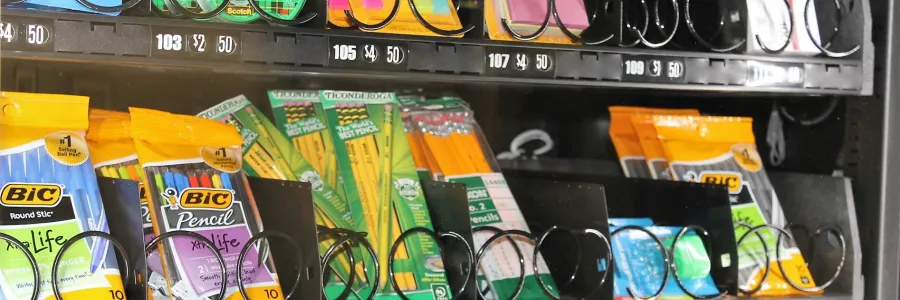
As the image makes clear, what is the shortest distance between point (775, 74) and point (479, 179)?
397 mm

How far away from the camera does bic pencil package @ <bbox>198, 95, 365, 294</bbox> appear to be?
1.15m

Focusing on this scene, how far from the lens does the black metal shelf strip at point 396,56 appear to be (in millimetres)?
864

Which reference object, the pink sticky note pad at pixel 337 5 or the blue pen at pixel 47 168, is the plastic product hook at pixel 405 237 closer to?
the pink sticky note pad at pixel 337 5

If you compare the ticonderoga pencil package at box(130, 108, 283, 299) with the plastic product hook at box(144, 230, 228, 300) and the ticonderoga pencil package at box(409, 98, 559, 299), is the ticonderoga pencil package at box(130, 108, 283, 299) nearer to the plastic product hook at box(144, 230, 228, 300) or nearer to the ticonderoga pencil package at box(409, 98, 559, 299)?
the plastic product hook at box(144, 230, 228, 300)

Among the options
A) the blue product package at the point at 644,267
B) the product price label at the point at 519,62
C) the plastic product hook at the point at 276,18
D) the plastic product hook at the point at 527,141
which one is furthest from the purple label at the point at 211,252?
the plastic product hook at the point at 527,141

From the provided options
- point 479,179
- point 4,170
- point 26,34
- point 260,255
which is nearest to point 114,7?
point 26,34

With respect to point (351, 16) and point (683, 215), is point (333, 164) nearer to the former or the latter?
point (351, 16)

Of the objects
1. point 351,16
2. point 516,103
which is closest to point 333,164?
point 351,16

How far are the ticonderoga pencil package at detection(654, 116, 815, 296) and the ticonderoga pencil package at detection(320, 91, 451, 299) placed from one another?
1.27 feet

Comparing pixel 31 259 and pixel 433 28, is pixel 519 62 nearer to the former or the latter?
pixel 433 28

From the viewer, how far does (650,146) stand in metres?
1.36

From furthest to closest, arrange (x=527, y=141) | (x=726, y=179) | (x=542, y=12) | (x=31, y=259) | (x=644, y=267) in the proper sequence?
1. (x=527, y=141)
2. (x=726, y=179)
3. (x=644, y=267)
4. (x=542, y=12)
5. (x=31, y=259)

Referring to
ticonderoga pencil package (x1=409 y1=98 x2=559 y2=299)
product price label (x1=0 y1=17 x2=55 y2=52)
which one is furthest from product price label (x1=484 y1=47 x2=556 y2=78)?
product price label (x1=0 y1=17 x2=55 y2=52)

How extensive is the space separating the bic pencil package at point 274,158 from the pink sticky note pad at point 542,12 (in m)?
0.31
